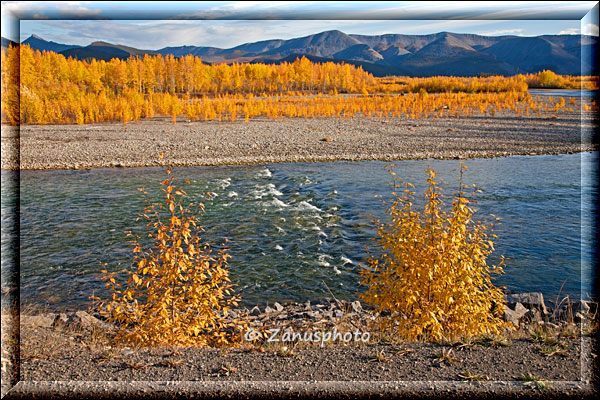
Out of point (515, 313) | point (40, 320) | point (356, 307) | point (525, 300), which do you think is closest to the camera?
point (40, 320)

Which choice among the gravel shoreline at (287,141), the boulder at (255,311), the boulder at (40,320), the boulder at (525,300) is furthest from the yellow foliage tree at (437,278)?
the gravel shoreline at (287,141)

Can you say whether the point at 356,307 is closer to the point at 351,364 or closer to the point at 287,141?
the point at 351,364

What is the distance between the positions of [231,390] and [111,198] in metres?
13.5

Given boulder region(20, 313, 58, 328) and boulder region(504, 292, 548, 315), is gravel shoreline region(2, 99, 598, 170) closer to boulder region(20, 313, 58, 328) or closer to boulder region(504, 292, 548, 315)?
boulder region(20, 313, 58, 328)

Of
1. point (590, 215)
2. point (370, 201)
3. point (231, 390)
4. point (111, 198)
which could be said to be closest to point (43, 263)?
point (111, 198)

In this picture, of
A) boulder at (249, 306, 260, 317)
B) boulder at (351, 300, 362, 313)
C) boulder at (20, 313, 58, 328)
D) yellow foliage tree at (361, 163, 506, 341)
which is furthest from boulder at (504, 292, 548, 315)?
boulder at (20, 313, 58, 328)

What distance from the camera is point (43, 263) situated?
409 inches

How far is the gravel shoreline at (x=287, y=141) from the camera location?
23500 mm

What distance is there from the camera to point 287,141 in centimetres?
2784

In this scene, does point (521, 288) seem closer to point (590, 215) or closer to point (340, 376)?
point (340, 376)

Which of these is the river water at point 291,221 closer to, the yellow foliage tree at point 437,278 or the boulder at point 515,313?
the boulder at point 515,313

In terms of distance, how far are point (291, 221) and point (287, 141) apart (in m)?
14.8

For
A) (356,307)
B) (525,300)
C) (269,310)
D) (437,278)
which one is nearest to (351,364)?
(437,278)

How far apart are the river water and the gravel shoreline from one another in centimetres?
179
